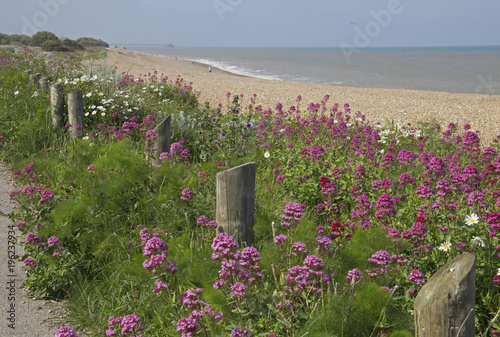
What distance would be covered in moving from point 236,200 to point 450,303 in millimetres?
1912

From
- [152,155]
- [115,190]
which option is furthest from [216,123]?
[115,190]

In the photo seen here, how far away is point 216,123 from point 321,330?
498 centimetres

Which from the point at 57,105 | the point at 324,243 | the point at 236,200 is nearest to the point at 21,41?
the point at 57,105

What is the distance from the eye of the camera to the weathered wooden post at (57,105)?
731 cm

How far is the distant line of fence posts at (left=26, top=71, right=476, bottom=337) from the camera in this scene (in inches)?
65.9

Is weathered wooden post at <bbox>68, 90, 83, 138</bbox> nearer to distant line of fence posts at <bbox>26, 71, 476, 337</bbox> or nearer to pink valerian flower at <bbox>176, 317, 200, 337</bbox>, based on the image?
distant line of fence posts at <bbox>26, 71, 476, 337</bbox>

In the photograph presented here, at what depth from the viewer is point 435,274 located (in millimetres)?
1813

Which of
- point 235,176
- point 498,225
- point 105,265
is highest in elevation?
point 235,176

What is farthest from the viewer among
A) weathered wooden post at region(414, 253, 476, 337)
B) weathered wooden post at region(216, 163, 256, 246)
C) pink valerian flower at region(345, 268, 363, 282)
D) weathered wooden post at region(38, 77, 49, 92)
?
weathered wooden post at region(38, 77, 49, 92)

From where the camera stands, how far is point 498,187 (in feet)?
14.5

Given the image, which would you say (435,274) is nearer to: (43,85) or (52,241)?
(52,241)

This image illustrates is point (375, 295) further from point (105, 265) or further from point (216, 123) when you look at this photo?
point (216, 123)

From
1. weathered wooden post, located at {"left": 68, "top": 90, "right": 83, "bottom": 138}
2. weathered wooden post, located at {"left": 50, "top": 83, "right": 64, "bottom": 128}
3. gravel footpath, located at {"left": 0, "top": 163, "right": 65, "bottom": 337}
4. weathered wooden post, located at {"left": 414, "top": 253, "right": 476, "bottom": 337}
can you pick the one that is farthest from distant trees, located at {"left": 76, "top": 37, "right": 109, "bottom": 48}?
weathered wooden post, located at {"left": 414, "top": 253, "right": 476, "bottom": 337}

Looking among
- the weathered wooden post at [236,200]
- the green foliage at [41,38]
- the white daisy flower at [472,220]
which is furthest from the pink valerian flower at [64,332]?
the green foliage at [41,38]
